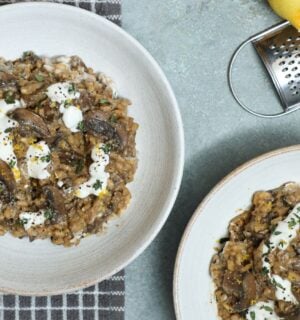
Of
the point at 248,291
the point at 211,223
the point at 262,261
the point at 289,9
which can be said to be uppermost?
the point at 289,9

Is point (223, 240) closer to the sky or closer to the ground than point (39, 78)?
closer to the ground

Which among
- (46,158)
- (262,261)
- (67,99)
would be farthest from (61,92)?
(262,261)

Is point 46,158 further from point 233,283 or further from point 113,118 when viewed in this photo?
point 233,283

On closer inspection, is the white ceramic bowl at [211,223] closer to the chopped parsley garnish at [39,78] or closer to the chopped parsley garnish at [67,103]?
the chopped parsley garnish at [67,103]

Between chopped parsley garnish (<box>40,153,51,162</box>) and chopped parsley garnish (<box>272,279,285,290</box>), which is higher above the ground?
chopped parsley garnish (<box>40,153,51,162</box>)

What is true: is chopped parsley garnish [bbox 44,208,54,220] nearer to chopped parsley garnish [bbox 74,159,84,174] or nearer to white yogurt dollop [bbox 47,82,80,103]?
chopped parsley garnish [bbox 74,159,84,174]

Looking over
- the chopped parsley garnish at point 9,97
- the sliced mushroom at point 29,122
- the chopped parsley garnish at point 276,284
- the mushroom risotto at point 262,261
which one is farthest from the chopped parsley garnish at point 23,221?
the chopped parsley garnish at point 276,284

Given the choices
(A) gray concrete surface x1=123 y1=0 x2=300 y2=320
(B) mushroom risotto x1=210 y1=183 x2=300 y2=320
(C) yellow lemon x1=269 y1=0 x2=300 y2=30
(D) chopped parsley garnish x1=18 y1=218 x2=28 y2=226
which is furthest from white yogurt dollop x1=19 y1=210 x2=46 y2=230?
(C) yellow lemon x1=269 y1=0 x2=300 y2=30
